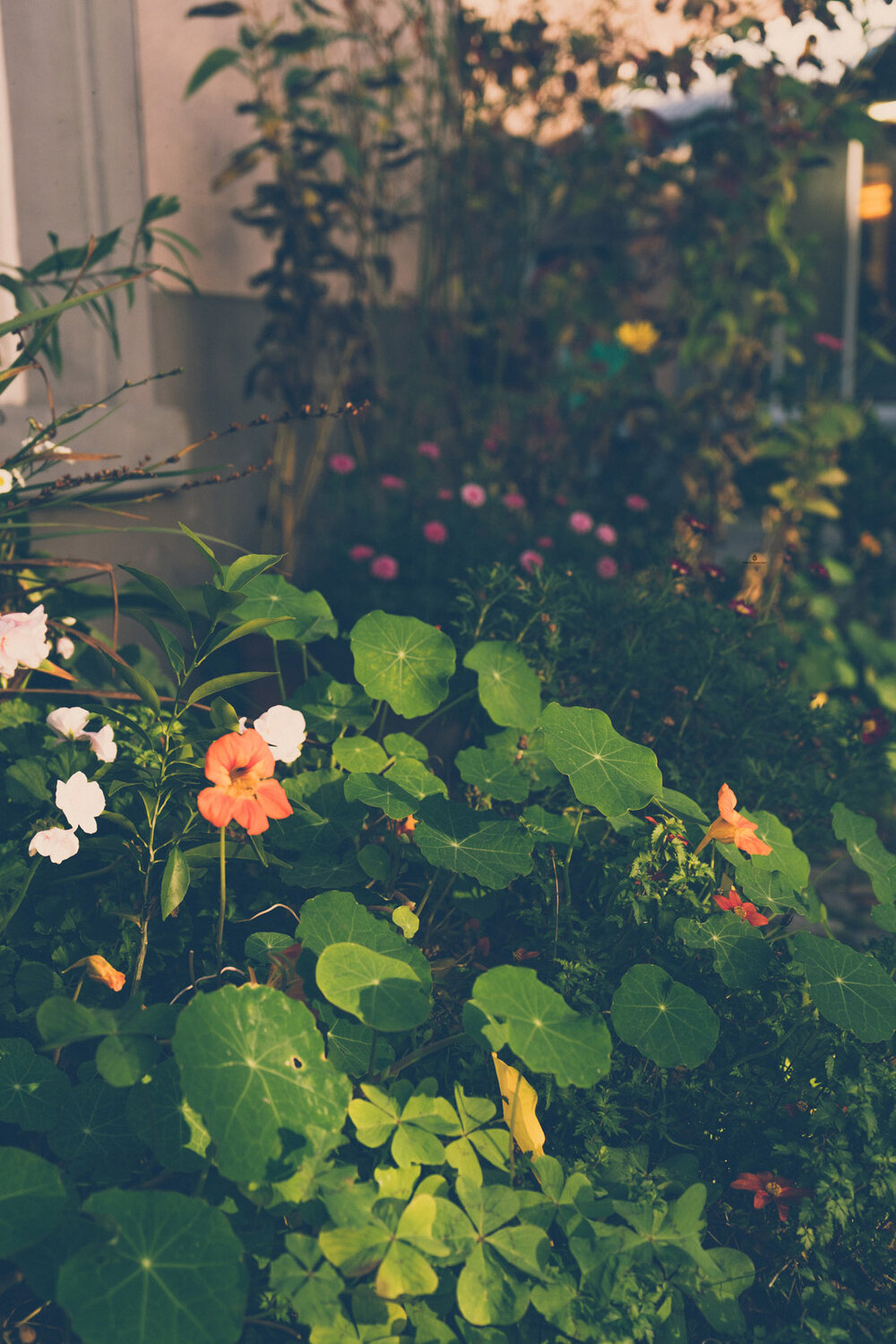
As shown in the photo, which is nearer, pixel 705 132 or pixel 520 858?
pixel 520 858

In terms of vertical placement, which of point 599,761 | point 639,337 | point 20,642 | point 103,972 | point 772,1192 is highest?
point 639,337

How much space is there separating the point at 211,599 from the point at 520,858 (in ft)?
2.04

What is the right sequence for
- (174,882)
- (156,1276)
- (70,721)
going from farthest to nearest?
(70,721) < (174,882) < (156,1276)

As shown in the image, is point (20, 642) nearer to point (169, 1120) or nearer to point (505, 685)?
point (169, 1120)

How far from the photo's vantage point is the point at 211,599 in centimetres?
141

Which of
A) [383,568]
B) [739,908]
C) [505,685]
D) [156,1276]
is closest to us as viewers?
[156,1276]

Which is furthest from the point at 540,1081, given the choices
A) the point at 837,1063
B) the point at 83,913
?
the point at 83,913

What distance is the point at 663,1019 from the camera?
4.58 ft

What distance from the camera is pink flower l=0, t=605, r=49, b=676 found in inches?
55.5

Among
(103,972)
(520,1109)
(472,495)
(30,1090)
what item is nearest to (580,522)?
Answer: (472,495)

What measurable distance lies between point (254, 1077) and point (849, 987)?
87 centimetres

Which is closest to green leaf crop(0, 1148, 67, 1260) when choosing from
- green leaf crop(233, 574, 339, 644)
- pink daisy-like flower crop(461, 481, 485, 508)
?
green leaf crop(233, 574, 339, 644)

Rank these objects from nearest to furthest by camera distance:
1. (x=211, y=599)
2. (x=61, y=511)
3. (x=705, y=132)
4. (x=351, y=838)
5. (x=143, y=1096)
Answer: (x=143, y=1096), (x=211, y=599), (x=351, y=838), (x=61, y=511), (x=705, y=132)

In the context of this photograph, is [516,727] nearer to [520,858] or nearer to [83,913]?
[520,858]
